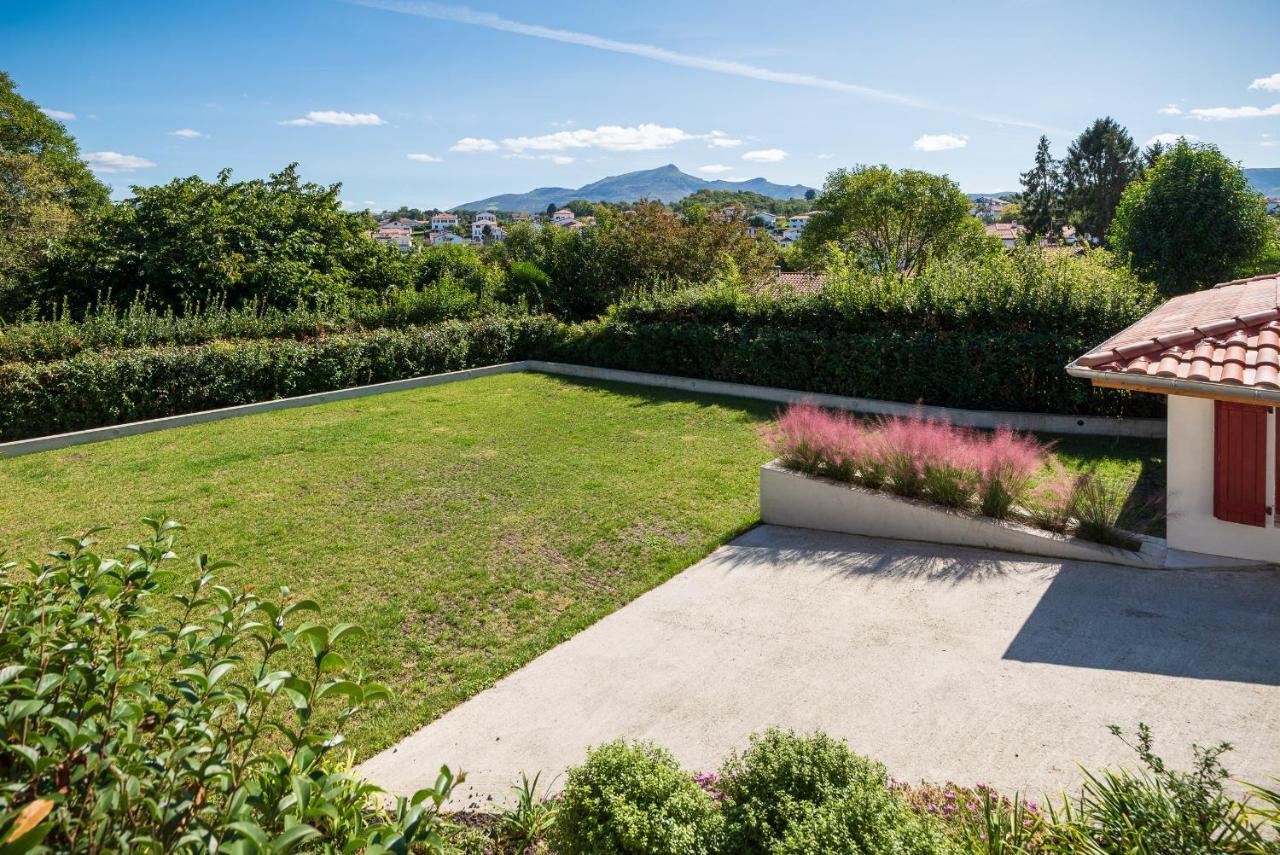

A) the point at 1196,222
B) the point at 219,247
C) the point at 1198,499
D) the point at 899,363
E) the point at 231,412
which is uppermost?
the point at 219,247

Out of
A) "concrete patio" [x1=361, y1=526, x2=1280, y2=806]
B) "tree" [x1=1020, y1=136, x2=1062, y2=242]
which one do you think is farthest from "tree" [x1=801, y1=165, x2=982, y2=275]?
"tree" [x1=1020, y1=136, x2=1062, y2=242]

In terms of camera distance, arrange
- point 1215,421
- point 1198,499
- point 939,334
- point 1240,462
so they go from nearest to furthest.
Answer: point 1240,462 < point 1215,421 < point 1198,499 < point 939,334

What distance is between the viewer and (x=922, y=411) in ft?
39.1

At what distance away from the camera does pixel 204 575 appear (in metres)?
2.26

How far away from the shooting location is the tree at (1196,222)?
20188 mm

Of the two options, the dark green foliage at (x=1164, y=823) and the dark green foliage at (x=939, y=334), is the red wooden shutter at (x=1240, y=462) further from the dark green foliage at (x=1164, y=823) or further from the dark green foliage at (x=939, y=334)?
the dark green foliage at (x=939, y=334)

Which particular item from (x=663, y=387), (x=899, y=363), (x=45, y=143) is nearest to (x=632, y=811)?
(x=899, y=363)

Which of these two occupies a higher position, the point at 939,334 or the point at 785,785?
the point at 939,334

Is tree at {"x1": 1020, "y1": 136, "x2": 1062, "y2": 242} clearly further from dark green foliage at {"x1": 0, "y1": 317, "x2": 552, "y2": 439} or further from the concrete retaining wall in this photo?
dark green foliage at {"x1": 0, "y1": 317, "x2": 552, "y2": 439}

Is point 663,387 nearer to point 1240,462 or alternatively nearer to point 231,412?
point 231,412

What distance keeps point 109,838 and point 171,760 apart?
0.19m

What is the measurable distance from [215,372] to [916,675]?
13.6 metres

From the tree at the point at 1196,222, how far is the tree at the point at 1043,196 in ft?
175

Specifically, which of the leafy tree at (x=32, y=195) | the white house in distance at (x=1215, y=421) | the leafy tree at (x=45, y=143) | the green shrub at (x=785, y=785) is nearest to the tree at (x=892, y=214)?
the white house in distance at (x=1215, y=421)
